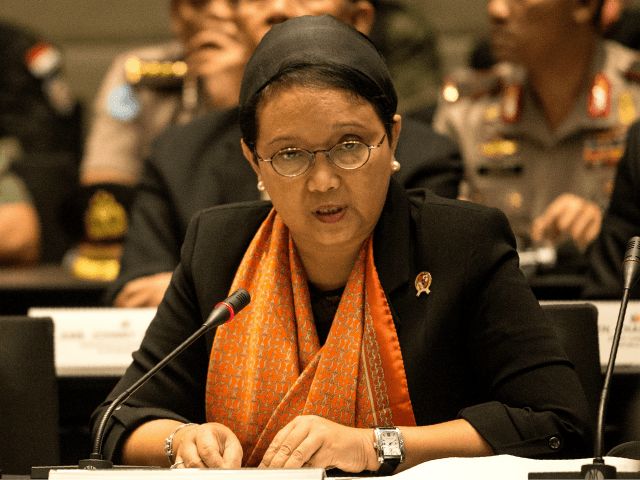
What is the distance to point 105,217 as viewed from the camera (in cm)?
331

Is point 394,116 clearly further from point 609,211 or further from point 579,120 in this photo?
point 579,120

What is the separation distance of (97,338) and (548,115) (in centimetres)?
196

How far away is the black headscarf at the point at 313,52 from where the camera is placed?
1.36m

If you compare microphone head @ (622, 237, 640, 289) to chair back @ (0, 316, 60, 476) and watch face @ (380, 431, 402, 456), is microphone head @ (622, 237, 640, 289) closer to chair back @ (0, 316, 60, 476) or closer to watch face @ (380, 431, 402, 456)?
watch face @ (380, 431, 402, 456)

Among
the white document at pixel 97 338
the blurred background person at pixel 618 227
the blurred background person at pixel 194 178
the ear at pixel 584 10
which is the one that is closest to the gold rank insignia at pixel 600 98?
the ear at pixel 584 10

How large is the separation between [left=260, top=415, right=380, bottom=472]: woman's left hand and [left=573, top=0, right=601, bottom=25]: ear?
2340 mm

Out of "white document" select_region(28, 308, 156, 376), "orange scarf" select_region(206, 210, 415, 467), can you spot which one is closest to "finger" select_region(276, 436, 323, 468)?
"orange scarf" select_region(206, 210, 415, 467)

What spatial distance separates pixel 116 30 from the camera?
5.27 metres

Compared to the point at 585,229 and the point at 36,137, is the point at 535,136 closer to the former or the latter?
the point at 585,229

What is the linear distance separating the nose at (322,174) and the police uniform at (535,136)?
177 centimetres

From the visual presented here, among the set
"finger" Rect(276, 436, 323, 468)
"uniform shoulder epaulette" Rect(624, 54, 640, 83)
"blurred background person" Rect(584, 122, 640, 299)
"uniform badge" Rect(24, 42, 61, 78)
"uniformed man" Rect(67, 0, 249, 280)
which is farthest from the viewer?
"uniform badge" Rect(24, 42, 61, 78)

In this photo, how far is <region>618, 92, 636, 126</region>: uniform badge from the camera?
10.3 ft

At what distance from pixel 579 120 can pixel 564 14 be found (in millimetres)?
387

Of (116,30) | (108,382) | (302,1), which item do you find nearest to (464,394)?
(108,382)
